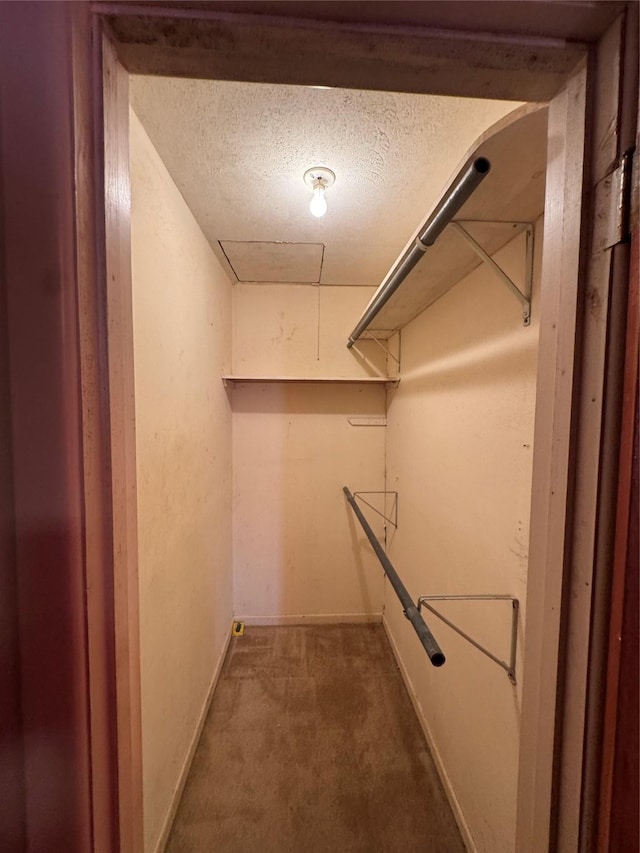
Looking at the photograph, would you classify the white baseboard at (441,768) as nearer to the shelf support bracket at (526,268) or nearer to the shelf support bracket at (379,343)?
the shelf support bracket at (526,268)

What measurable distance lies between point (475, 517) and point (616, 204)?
1087 millimetres

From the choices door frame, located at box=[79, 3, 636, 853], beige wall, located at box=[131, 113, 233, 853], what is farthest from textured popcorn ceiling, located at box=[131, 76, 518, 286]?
door frame, located at box=[79, 3, 636, 853]

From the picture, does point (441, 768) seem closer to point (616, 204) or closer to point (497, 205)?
point (616, 204)

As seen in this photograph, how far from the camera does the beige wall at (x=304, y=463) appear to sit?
2471 mm

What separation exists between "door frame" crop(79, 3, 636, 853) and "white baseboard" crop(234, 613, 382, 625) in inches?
87.4

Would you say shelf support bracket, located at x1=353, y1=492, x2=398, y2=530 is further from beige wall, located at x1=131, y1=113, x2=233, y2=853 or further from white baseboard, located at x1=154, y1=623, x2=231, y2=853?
white baseboard, located at x1=154, y1=623, x2=231, y2=853

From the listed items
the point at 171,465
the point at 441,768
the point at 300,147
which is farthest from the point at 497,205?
the point at 441,768

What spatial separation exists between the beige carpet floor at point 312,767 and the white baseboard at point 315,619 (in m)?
0.34

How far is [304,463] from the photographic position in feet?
8.47

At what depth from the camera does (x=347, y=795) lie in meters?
1.41

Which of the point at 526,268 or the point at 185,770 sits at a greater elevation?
the point at 526,268

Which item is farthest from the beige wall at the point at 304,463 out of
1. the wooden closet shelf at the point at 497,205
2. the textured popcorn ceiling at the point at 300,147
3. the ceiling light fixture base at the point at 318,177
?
the ceiling light fixture base at the point at 318,177

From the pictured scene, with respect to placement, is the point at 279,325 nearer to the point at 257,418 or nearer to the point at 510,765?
the point at 257,418

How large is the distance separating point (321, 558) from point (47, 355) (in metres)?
2.53
